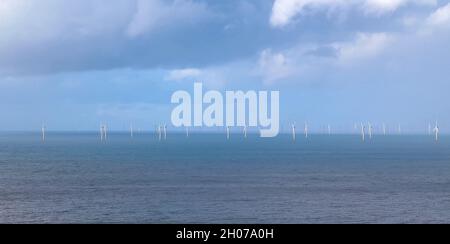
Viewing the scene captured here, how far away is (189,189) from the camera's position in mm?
80938

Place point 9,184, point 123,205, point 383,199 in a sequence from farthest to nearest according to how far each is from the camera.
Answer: point 9,184
point 383,199
point 123,205

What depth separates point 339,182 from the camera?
91.6 meters

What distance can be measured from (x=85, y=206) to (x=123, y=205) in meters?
4.78

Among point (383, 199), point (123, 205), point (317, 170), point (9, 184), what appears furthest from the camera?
point (317, 170)
